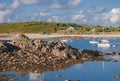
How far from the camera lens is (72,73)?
68.5 metres

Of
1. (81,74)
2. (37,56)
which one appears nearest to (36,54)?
(37,56)

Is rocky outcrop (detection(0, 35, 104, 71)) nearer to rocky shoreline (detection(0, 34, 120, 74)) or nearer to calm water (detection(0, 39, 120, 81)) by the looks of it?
rocky shoreline (detection(0, 34, 120, 74))

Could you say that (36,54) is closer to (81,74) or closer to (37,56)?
(37,56)

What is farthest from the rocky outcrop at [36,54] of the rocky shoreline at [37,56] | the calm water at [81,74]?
the calm water at [81,74]

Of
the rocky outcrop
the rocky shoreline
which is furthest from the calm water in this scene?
the rocky outcrop

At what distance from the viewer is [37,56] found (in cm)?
7900

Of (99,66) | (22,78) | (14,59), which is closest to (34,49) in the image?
(14,59)

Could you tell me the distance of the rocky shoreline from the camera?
72.3 metres

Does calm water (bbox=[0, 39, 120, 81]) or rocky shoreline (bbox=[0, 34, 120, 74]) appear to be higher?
rocky shoreline (bbox=[0, 34, 120, 74])

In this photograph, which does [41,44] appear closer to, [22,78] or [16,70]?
[16,70]

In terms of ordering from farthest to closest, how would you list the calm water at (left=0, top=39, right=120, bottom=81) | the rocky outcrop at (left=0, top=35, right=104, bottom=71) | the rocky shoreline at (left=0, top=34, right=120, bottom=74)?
1. the rocky outcrop at (left=0, top=35, right=104, bottom=71)
2. the rocky shoreline at (left=0, top=34, right=120, bottom=74)
3. the calm water at (left=0, top=39, right=120, bottom=81)

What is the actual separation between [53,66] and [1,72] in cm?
1185

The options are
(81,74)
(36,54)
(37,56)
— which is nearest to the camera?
(81,74)

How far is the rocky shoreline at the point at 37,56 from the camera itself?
72.3m
